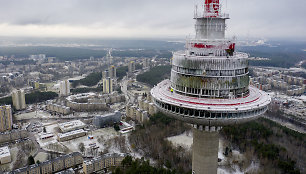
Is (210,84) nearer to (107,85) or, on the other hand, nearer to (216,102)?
(216,102)

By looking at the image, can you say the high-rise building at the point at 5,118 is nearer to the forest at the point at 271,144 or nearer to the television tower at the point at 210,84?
the forest at the point at 271,144

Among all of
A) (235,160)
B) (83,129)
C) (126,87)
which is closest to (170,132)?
(235,160)

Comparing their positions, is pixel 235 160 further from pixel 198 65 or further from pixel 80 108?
pixel 80 108

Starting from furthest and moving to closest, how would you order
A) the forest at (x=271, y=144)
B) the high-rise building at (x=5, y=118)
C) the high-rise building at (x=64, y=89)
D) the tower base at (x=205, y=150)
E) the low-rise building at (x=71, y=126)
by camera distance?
the high-rise building at (x=64, y=89) < the low-rise building at (x=71, y=126) < the high-rise building at (x=5, y=118) < the forest at (x=271, y=144) < the tower base at (x=205, y=150)

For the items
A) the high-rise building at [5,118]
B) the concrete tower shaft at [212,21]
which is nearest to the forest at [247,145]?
the concrete tower shaft at [212,21]

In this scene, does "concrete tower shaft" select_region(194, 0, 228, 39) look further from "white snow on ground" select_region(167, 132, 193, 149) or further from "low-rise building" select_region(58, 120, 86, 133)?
"low-rise building" select_region(58, 120, 86, 133)
